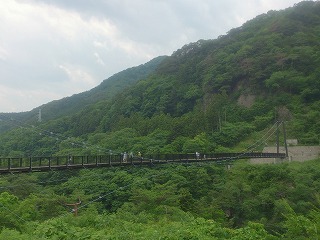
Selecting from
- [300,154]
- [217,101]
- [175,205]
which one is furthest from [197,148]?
[217,101]

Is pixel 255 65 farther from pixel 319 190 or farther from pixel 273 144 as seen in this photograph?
pixel 319 190

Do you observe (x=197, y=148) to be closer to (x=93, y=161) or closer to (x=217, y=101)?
(x=217, y=101)

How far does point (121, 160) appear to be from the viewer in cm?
1675

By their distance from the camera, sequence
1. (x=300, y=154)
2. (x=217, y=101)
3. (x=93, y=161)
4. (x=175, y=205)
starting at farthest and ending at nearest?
(x=217, y=101)
(x=300, y=154)
(x=175, y=205)
(x=93, y=161)

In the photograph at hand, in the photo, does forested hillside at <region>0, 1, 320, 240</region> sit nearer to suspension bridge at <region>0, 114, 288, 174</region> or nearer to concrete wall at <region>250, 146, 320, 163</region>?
concrete wall at <region>250, 146, 320, 163</region>

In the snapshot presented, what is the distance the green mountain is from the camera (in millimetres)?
33656

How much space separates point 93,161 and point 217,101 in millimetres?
23303

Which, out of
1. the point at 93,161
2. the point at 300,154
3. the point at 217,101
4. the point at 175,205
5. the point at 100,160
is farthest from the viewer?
the point at 217,101

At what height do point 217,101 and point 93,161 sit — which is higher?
point 217,101

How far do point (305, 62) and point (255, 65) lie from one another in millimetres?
5360

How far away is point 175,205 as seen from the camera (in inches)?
761

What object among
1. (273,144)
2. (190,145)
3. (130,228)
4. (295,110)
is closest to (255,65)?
(295,110)

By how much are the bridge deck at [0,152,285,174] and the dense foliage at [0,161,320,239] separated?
0.97 metres

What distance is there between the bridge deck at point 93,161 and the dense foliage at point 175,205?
975 millimetres
